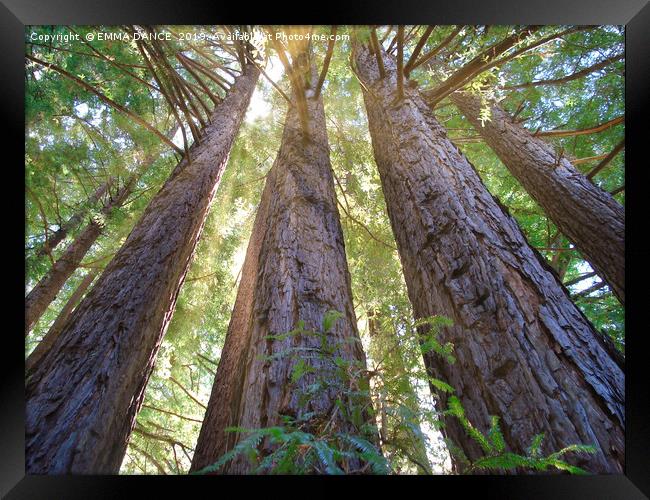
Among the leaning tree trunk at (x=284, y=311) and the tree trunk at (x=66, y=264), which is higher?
the tree trunk at (x=66, y=264)

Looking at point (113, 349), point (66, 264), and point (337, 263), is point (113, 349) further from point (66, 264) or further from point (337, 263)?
point (66, 264)

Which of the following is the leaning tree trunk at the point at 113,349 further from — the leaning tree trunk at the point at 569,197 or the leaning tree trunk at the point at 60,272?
the leaning tree trunk at the point at 569,197

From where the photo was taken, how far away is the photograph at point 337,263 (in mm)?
1303

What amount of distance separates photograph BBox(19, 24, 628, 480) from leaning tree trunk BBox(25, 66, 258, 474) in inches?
0.6

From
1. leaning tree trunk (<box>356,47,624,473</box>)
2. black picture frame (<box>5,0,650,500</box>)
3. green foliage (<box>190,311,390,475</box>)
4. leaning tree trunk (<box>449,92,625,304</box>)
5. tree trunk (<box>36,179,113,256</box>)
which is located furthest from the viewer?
tree trunk (<box>36,179,113,256</box>)

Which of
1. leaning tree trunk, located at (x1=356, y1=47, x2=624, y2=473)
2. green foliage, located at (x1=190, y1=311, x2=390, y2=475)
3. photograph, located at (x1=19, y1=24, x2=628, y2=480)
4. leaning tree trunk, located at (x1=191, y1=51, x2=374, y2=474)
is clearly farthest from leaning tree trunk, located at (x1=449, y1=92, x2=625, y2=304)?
green foliage, located at (x1=190, y1=311, x2=390, y2=475)

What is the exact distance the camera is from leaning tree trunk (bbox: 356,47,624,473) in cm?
129

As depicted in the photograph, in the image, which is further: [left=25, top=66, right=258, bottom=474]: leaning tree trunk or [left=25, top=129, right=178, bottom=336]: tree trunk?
[left=25, top=129, right=178, bottom=336]: tree trunk

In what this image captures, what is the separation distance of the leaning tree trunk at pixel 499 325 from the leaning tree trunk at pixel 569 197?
1.26m

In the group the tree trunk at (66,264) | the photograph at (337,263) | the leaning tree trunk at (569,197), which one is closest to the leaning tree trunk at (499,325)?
the photograph at (337,263)

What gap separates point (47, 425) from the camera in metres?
1.73

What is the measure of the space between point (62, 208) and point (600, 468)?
5231mm

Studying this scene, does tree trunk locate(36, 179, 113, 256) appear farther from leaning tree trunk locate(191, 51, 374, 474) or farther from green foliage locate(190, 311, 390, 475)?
green foliage locate(190, 311, 390, 475)
